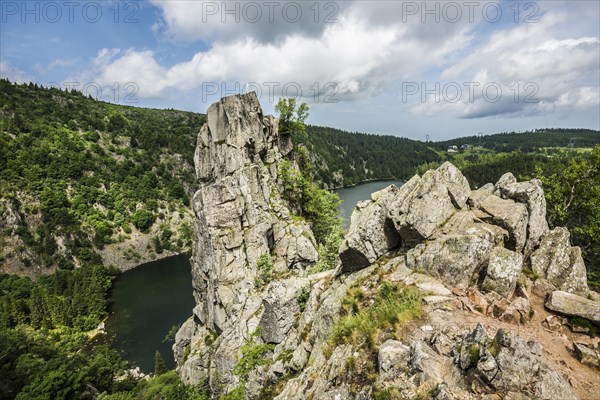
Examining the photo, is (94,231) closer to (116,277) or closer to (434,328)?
(116,277)

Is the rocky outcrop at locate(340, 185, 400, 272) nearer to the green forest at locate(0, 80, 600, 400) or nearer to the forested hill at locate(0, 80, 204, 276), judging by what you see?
the green forest at locate(0, 80, 600, 400)

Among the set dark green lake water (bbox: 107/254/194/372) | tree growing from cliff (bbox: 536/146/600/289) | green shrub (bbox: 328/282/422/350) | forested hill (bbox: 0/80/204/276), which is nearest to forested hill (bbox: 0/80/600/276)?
forested hill (bbox: 0/80/204/276)

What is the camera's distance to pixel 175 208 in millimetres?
140125

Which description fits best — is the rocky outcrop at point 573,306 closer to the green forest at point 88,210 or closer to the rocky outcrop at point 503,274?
the rocky outcrop at point 503,274

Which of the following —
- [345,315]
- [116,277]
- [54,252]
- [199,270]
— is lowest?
[116,277]

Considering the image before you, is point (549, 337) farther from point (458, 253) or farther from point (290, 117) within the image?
point (290, 117)

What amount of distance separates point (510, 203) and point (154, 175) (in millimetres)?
155001

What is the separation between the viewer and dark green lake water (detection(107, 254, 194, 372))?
63725 millimetres

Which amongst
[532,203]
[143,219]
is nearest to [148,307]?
[143,219]

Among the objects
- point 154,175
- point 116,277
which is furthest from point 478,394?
point 154,175

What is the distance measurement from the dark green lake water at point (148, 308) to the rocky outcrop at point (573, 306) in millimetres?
63694

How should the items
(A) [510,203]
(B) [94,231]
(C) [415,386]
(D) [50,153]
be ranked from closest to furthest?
(C) [415,386], (A) [510,203], (B) [94,231], (D) [50,153]

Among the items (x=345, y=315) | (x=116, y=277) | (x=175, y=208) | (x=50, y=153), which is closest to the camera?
(x=345, y=315)

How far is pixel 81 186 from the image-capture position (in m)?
125
